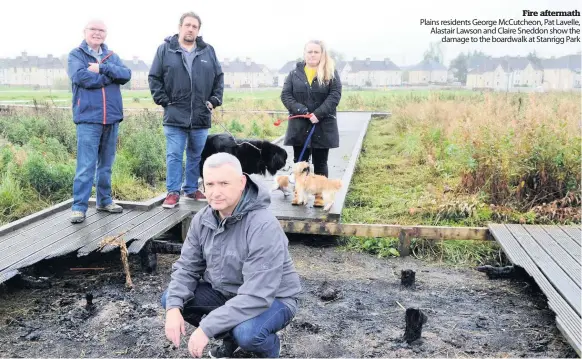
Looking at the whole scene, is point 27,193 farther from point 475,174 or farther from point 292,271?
point 475,174

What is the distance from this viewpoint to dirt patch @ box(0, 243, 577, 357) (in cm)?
322

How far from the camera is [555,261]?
4207mm

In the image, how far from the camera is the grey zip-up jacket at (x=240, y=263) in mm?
2516

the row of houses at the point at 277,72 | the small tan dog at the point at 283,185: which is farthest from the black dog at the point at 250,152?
the row of houses at the point at 277,72

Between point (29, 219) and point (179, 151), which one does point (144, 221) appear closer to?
point (179, 151)

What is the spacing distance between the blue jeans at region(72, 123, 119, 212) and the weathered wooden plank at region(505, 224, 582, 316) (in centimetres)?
392

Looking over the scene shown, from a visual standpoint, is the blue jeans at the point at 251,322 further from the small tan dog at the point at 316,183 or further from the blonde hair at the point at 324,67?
the blonde hair at the point at 324,67

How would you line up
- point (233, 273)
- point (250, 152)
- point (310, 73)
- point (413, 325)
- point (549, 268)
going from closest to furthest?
point (233, 273) → point (413, 325) → point (549, 268) → point (310, 73) → point (250, 152)

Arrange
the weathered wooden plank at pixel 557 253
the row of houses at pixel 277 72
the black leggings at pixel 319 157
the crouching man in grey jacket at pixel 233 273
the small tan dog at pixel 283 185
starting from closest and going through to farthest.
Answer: the crouching man in grey jacket at pixel 233 273 → the weathered wooden plank at pixel 557 253 → the black leggings at pixel 319 157 → the small tan dog at pixel 283 185 → the row of houses at pixel 277 72

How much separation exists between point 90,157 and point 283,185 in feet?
7.26

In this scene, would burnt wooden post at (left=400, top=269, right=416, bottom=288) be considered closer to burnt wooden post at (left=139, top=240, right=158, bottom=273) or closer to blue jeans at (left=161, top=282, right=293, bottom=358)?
blue jeans at (left=161, top=282, right=293, bottom=358)

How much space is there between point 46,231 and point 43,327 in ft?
4.76

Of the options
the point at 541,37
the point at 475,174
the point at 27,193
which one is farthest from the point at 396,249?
the point at 27,193

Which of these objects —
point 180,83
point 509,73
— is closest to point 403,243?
point 180,83
